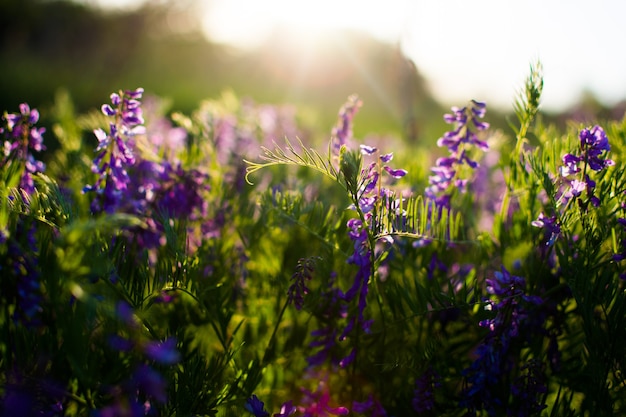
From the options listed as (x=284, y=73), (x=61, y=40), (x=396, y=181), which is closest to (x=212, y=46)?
(x=284, y=73)

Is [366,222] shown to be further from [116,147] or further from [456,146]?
[116,147]

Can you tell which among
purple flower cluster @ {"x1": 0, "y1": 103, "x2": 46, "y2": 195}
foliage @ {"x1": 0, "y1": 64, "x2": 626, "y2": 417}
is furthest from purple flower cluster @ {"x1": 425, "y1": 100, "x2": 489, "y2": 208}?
purple flower cluster @ {"x1": 0, "y1": 103, "x2": 46, "y2": 195}

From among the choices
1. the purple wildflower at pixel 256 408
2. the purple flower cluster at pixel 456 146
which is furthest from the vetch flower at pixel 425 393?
the purple flower cluster at pixel 456 146

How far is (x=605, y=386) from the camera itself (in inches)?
50.6

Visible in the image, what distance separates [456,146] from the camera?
1629 millimetres

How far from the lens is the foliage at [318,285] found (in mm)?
1159

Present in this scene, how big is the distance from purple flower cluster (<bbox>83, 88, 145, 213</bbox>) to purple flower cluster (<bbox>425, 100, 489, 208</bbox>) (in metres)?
0.86

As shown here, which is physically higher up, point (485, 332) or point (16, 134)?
point (16, 134)

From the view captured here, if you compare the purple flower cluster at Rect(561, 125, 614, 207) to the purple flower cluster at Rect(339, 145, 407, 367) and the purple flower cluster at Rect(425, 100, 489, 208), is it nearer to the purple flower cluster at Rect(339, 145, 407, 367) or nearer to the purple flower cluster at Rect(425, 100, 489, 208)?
the purple flower cluster at Rect(425, 100, 489, 208)

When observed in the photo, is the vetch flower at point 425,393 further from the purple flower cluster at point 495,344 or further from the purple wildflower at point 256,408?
the purple wildflower at point 256,408

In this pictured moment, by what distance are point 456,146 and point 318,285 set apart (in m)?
0.58

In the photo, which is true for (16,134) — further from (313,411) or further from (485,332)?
(485,332)

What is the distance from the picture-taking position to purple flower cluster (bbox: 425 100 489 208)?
1.58m

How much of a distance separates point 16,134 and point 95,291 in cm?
64
